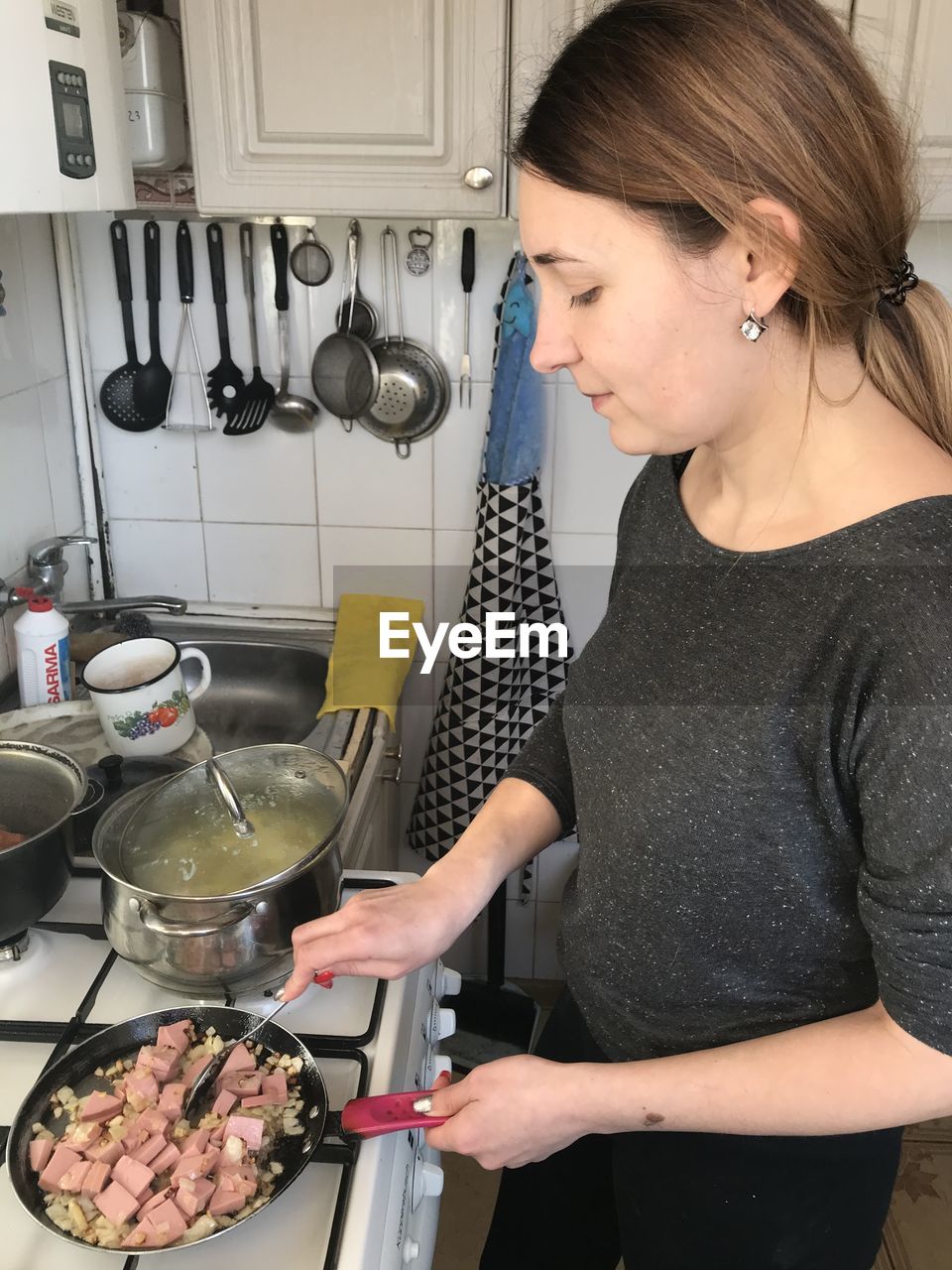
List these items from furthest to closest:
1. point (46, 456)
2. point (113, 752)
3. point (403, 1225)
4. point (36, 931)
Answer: point (46, 456), point (113, 752), point (36, 931), point (403, 1225)

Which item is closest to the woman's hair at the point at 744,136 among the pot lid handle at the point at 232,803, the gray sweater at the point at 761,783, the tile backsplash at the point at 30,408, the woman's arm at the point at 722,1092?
the gray sweater at the point at 761,783

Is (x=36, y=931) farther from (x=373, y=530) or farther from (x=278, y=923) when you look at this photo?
(x=373, y=530)

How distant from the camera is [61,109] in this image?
1042 mm

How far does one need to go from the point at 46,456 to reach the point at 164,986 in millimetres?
1011

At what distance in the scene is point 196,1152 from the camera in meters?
0.73

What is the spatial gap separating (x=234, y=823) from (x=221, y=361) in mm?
970

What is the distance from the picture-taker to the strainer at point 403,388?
5.41 feet

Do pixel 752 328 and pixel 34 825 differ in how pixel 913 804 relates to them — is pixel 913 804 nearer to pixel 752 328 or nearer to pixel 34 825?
pixel 752 328

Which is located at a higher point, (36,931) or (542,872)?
(36,931)

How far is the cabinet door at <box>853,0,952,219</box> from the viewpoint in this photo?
1.17 meters

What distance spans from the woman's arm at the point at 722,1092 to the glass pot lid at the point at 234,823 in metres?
0.26

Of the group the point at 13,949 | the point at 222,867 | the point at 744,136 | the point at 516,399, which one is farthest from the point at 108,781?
the point at 744,136

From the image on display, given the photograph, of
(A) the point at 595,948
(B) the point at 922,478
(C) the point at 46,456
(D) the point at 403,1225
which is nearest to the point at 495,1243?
(D) the point at 403,1225

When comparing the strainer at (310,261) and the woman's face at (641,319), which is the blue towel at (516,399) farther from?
the woman's face at (641,319)
